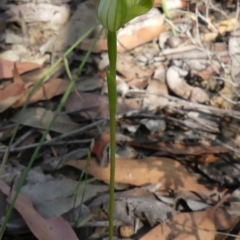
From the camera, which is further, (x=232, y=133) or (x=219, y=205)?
(x=232, y=133)

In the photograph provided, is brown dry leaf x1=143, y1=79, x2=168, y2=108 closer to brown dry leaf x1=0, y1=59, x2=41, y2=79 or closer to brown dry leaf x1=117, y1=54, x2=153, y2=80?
brown dry leaf x1=117, y1=54, x2=153, y2=80

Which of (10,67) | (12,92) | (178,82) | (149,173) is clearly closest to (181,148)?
(149,173)

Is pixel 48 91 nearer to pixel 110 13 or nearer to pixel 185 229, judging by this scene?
pixel 185 229

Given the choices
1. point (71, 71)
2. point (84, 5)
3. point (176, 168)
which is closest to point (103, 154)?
point (176, 168)

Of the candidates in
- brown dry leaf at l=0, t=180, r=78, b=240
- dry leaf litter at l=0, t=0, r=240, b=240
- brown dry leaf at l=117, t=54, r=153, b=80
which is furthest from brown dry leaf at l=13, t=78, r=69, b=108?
brown dry leaf at l=0, t=180, r=78, b=240

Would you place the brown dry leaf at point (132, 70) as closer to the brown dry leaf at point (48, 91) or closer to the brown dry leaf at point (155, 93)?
the brown dry leaf at point (155, 93)

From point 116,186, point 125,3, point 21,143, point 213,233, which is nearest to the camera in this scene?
point 125,3

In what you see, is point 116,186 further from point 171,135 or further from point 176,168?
point 171,135
